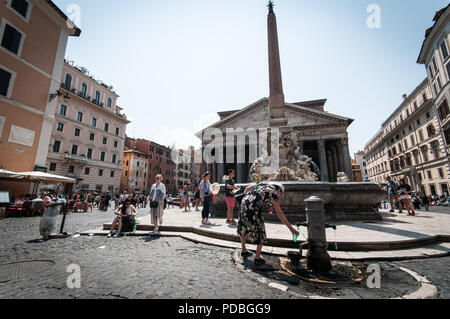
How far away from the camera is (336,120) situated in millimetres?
26031

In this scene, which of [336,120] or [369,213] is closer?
[369,213]

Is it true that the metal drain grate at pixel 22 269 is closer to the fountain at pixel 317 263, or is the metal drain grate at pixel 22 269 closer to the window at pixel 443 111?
the fountain at pixel 317 263

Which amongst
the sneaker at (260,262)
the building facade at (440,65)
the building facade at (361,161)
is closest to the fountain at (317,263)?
the sneaker at (260,262)

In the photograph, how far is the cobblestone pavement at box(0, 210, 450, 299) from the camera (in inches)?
79.7

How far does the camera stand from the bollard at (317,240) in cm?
257

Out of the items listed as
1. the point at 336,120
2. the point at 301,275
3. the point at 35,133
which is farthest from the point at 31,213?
the point at 336,120

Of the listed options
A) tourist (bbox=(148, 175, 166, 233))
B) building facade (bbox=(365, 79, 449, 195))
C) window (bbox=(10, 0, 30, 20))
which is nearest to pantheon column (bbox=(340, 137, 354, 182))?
building facade (bbox=(365, 79, 449, 195))

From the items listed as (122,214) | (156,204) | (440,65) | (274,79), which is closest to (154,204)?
(156,204)

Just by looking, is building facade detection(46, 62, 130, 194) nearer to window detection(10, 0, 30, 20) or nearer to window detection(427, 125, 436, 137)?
window detection(10, 0, 30, 20)

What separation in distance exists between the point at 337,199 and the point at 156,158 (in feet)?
162

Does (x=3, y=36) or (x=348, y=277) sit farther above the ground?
(x=3, y=36)

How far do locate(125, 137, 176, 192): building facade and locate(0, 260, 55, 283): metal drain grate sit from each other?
4570 centimetres
